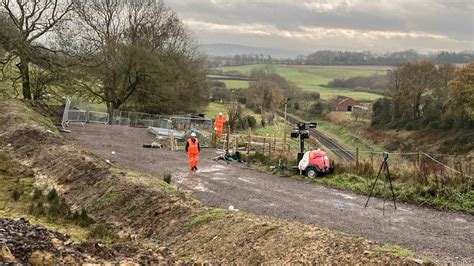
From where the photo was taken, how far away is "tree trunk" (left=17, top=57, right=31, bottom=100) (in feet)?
104

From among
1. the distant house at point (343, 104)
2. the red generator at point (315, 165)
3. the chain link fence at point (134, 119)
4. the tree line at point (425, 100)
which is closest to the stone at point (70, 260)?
the red generator at point (315, 165)

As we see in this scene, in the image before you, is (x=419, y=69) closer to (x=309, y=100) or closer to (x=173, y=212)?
(x=309, y=100)

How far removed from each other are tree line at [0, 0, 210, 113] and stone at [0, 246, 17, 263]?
1059 inches

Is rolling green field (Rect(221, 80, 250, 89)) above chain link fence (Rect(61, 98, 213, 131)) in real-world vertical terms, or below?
above

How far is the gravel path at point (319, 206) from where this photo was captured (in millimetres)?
10688

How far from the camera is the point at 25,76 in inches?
1282

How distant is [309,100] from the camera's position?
302 ft

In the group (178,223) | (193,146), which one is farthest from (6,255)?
(193,146)

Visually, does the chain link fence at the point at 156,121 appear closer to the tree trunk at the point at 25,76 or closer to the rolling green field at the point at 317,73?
the tree trunk at the point at 25,76

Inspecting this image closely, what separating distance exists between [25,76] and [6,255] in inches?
1138

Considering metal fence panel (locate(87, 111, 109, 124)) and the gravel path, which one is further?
metal fence panel (locate(87, 111, 109, 124))

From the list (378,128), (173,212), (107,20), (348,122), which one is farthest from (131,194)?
(348,122)

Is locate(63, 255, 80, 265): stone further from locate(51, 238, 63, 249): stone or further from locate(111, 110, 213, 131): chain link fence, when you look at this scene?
locate(111, 110, 213, 131): chain link fence

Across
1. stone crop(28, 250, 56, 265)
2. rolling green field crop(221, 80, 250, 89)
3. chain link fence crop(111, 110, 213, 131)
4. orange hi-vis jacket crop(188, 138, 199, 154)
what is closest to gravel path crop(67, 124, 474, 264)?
orange hi-vis jacket crop(188, 138, 199, 154)
